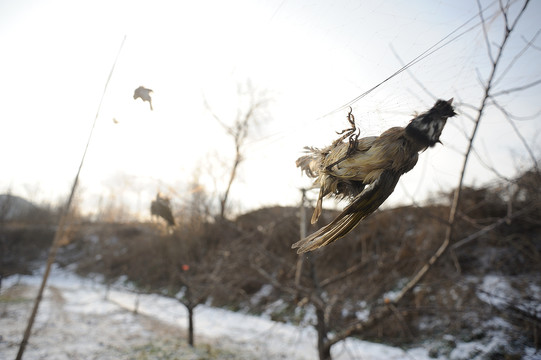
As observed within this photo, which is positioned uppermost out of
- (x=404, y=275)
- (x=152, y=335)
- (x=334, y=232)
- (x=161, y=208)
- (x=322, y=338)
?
(x=161, y=208)

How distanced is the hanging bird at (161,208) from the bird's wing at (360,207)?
2879mm

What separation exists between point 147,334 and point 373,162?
31.6 ft

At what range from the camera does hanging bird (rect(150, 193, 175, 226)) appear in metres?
3.48

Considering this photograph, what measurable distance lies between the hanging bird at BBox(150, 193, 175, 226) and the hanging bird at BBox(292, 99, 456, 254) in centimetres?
284

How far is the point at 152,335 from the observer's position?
8.35 meters

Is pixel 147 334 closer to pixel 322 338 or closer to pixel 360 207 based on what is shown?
pixel 322 338

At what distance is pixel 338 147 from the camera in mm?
1101

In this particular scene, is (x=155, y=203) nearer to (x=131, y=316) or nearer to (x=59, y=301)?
(x=131, y=316)

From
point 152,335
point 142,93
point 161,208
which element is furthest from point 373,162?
point 152,335

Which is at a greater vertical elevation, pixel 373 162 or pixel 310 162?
pixel 310 162

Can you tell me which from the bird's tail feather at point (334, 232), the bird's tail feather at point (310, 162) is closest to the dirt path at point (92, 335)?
the bird's tail feather at point (310, 162)

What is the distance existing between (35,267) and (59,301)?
11288 millimetres

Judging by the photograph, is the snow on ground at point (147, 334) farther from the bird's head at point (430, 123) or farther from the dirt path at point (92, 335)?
the bird's head at point (430, 123)

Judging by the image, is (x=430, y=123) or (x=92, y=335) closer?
(x=430, y=123)
